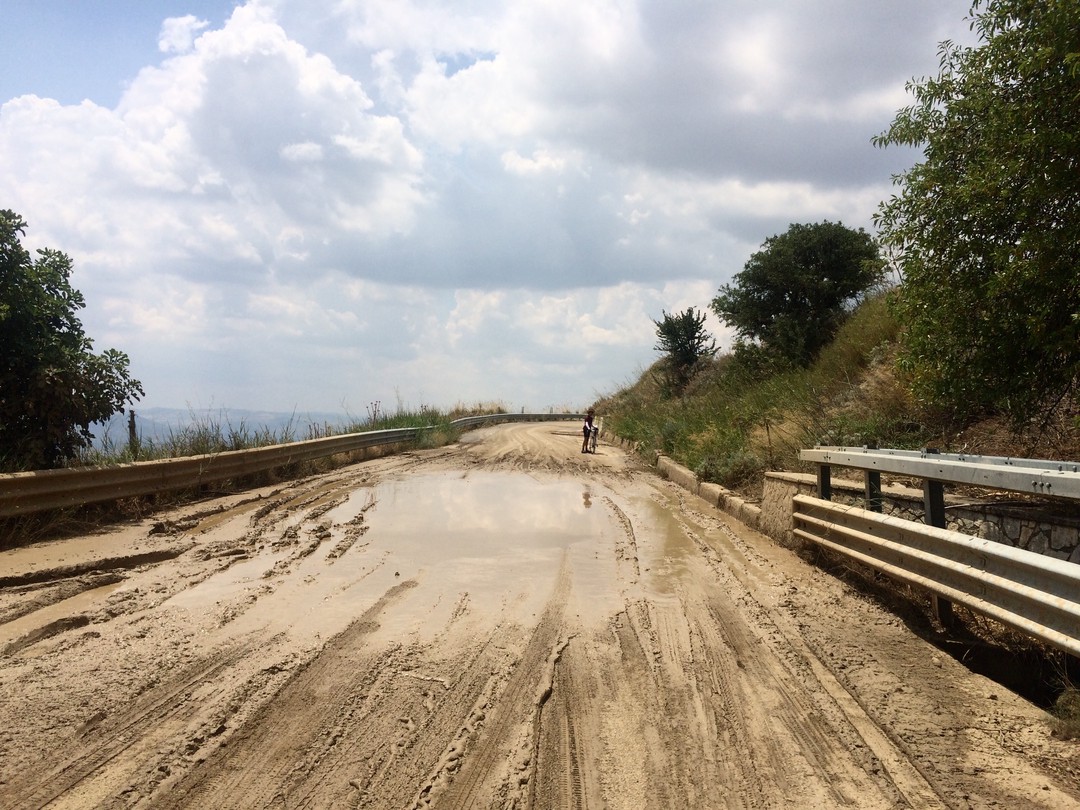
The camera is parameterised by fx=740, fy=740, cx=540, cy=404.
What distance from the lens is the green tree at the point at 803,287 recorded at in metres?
22.5

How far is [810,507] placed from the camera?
808cm

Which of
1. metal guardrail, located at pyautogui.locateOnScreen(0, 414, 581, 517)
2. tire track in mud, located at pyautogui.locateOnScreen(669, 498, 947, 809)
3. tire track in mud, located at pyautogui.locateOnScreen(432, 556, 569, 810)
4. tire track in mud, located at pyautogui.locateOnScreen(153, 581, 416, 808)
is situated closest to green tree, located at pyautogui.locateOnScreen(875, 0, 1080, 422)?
tire track in mud, located at pyautogui.locateOnScreen(669, 498, 947, 809)

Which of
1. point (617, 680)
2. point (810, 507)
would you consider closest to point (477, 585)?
point (617, 680)

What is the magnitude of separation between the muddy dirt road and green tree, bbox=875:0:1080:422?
8.90 ft

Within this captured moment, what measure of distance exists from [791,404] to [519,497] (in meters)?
5.85

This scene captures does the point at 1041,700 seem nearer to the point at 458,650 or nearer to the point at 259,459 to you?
the point at 458,650

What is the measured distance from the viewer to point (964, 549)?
495 cm

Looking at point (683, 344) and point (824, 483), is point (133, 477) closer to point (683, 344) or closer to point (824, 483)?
point (824, 483)

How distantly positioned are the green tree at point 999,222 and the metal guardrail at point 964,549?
1641 mm

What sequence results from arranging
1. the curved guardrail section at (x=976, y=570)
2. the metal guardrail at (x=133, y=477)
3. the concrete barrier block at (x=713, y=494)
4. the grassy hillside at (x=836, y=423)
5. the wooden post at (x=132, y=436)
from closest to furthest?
the curved guardrail section at (x=976, y=570) → the metal guardrail at (x=133, y=477) → the grassy hillside at (x=836, y=423) → the concrete barrier block at (x=713, y=494) → the wooden post at (x=132, y=436)

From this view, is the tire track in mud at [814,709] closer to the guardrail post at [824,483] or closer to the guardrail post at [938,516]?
the guardrail post at [938,516]

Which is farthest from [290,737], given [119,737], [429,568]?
[429,568]

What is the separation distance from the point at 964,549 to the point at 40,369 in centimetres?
1036

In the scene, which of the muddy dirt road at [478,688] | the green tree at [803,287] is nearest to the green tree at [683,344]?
the green tree at [803,287]
